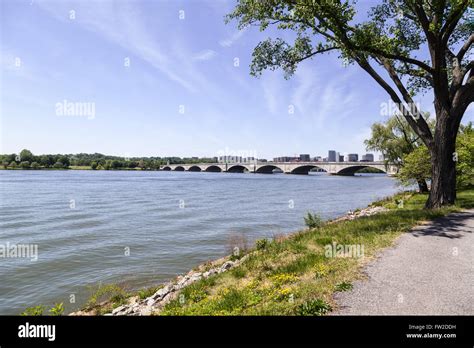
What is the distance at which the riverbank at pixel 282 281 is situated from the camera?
6.79 metres

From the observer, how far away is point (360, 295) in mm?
6555

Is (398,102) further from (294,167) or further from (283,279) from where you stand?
(294,167)

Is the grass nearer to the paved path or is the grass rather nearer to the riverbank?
the riverbank

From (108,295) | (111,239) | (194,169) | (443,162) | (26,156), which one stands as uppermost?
(26,156)

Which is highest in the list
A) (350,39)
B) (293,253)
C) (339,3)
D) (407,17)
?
(407,17)

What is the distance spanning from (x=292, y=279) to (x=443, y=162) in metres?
13.4

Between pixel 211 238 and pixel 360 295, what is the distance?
1518 centimetres

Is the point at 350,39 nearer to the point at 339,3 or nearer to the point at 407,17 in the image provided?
the point at 339,3

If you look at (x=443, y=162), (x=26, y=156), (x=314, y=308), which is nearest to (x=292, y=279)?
(x=314, y=308)

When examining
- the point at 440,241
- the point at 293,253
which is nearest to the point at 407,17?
the point at 440,241

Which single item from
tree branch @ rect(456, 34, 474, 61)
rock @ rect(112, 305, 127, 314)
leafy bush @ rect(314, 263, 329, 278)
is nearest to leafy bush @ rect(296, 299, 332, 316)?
leafy bush @ rect(314, 263, 329, 278)

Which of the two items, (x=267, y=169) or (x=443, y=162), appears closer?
(x=443, y=162)

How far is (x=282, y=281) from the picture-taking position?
8188 mm

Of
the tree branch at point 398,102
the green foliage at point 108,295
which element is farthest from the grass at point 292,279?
the tree branch at point 398,102
